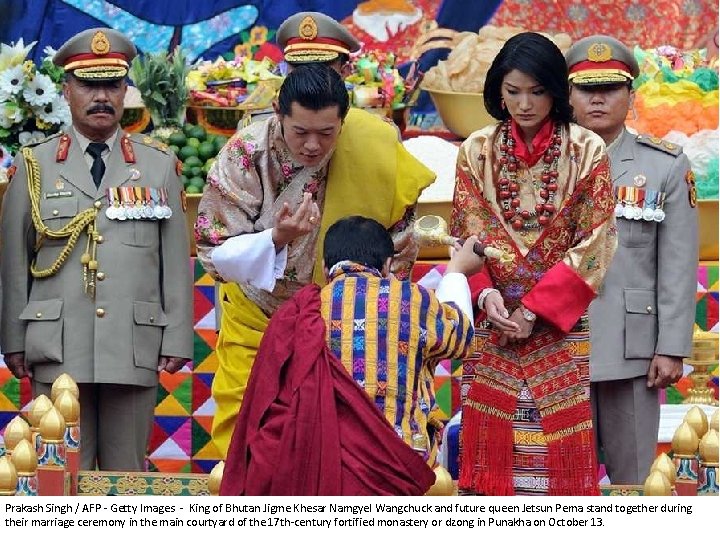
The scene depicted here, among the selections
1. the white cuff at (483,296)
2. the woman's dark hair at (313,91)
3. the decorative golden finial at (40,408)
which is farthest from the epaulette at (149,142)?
the white cuff at (483,296)

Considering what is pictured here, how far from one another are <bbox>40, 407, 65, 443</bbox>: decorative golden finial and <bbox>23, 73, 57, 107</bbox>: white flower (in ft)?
7.04

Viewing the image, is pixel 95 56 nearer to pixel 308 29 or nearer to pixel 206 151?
pixel 308 29

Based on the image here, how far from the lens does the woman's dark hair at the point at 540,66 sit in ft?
18.0

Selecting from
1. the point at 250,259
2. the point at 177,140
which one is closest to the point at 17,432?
the point at 250,259

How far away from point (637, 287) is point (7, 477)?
2.60 m

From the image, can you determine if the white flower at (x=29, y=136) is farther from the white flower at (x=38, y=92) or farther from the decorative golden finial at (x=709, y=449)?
the decorative golden finial at (x=709, y=449)

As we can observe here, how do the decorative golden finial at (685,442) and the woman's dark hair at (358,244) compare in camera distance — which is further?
the decorative golden finial at (685,442)

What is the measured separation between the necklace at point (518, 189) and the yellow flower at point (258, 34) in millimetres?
3806

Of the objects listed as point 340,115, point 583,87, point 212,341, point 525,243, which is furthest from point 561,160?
point 212,341

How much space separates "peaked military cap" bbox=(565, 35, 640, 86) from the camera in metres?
6.53

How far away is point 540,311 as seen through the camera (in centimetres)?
547

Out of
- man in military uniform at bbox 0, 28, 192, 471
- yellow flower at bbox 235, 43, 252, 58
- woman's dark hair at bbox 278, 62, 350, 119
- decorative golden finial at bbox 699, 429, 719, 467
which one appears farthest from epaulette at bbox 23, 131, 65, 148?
decorative golden finial at bbox 699, 429, 719, 467

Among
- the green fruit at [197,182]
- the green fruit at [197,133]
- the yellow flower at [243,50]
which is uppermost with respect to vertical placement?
the yellow flower at [243,50]

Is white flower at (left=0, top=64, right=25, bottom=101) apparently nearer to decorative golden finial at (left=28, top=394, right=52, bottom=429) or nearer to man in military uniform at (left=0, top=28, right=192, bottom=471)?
man in military uniform at (left=0, top=28, right=192, bottom=471)
